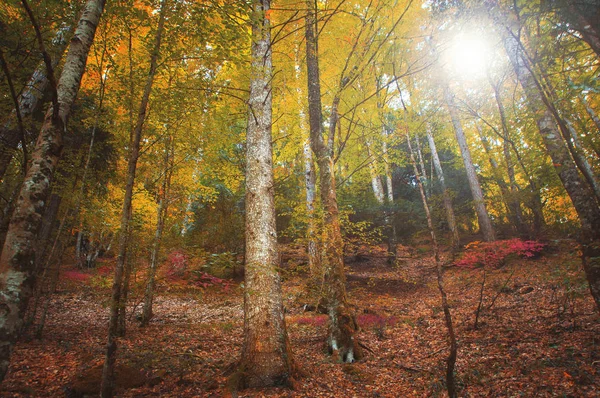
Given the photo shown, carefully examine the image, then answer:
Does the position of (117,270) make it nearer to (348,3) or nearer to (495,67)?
(348,3)

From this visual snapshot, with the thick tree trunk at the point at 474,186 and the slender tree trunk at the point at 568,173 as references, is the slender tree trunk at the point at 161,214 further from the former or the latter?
the thick tree trunk at the point at 474,186

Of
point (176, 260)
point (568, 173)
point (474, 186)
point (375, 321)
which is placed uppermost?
point (474, 186)

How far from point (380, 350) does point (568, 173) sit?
461 centimetres

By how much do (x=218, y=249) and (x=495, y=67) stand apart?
452 inches

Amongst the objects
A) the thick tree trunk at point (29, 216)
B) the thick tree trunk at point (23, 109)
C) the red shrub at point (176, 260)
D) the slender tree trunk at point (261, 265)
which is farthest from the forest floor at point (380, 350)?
the thick tree trunk at point (23, 109)

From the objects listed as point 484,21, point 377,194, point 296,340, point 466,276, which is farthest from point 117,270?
point 377,194

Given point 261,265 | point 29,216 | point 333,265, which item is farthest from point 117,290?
point 333,265

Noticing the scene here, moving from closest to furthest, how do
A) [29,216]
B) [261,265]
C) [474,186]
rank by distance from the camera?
[29,216], [261,265], [474,186]

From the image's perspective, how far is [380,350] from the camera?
5188mm

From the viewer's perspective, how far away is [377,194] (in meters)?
15.6

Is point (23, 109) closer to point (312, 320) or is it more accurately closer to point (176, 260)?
point (176, 260)

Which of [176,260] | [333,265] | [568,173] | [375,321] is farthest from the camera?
[176,260]

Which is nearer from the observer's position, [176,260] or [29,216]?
[29,216]

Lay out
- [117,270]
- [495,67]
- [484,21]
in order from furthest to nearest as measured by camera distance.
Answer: [495,67], [484,21], [117,270]
